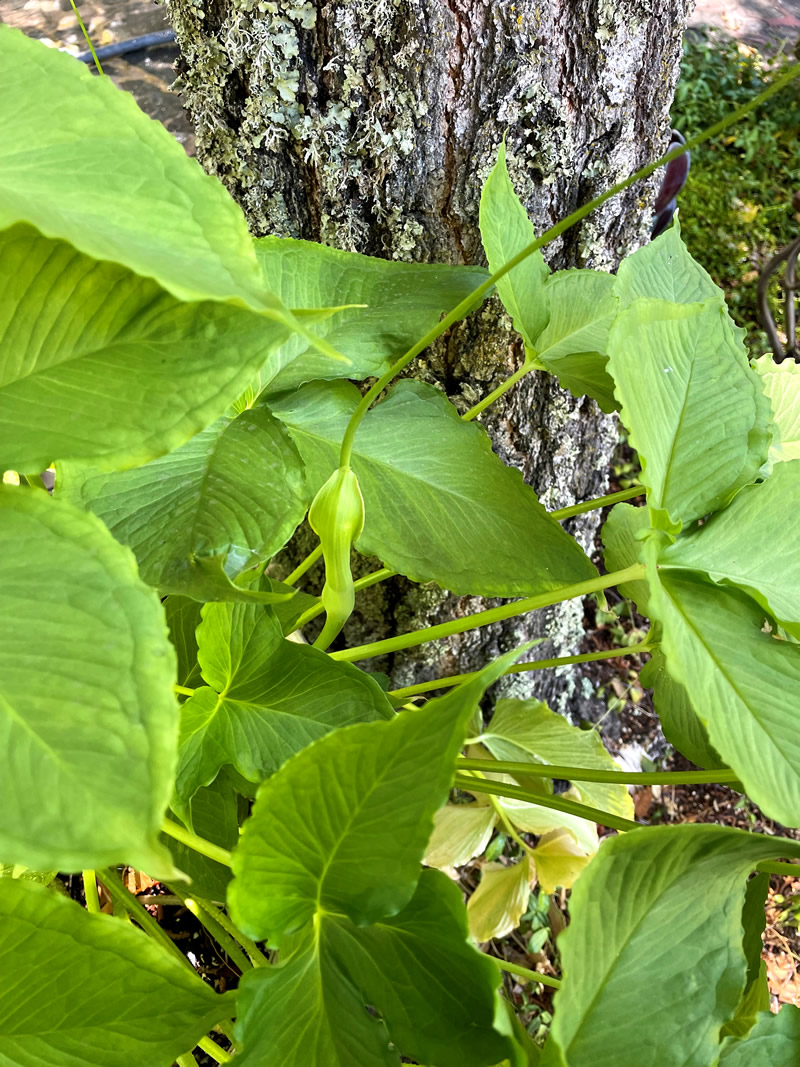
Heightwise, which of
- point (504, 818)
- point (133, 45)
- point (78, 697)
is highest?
point (133, 45)

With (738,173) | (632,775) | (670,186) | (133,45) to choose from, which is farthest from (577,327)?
(133,45)

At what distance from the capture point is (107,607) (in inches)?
11.3

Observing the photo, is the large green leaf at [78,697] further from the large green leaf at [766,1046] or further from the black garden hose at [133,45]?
the black garden hose at [133,45]

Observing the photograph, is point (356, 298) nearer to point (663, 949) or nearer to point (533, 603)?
point (533, 603)

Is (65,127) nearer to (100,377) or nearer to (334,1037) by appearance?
(100,377)

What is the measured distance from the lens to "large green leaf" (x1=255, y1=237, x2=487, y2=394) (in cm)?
53

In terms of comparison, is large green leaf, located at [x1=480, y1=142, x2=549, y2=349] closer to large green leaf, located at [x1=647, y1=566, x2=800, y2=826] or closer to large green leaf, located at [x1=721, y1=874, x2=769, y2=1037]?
large green leaf, located at [x1=647, y1=566, x2=800, y2=826]

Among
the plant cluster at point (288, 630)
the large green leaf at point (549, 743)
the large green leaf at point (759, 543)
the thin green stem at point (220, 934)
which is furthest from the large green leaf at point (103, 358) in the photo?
the large green leaf at point (549, 743)

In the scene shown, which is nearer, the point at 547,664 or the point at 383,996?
the point at 383,996

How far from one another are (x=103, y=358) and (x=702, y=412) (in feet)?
1.01

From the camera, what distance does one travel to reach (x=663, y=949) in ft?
1.20

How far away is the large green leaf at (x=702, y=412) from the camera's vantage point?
42 centimetres

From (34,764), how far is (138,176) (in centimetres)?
22

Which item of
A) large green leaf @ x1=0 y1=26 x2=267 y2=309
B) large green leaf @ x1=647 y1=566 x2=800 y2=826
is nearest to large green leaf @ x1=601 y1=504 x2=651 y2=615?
large green leaf @ x1=647 y1=566 x2=800 y2=826
